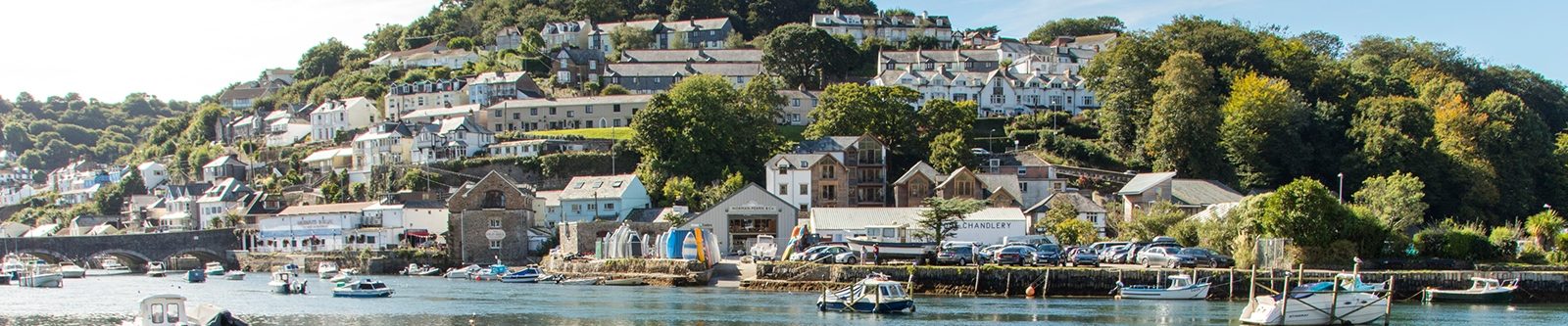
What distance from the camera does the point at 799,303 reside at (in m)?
48.1

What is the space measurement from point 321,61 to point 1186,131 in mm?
90912

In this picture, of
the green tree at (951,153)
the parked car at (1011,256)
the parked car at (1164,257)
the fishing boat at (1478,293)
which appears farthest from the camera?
the green tree at (951,153)

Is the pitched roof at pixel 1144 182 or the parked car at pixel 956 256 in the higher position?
the pitched roof at pixel 1144 182

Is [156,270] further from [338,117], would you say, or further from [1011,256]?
[1011,256]

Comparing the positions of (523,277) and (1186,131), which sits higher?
(1186,131)

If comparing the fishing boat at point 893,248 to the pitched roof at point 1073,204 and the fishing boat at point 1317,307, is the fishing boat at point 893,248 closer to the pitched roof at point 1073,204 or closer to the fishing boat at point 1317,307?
the fishing boat at point 1317,307

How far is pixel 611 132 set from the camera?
9694 cm

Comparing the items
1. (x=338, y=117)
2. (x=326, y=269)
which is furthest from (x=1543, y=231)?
(x=338, y=117)

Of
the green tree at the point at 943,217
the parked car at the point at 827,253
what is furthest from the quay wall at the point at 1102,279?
the green tree at the point at 943,217

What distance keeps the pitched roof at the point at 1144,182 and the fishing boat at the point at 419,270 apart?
33.2 m

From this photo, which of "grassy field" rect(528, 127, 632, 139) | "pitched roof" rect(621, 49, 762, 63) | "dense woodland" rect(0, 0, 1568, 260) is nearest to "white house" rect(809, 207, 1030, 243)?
"dense woodland" rect(0, 0, 1568, 260)

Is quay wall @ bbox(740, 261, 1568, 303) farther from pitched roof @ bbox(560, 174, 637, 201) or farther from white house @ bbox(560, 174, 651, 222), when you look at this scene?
pitched roof @ bbox(560, 174, 637, 201)

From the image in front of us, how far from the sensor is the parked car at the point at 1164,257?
167 ft

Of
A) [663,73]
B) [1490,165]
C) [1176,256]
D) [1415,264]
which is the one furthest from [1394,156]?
[663,73]
